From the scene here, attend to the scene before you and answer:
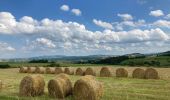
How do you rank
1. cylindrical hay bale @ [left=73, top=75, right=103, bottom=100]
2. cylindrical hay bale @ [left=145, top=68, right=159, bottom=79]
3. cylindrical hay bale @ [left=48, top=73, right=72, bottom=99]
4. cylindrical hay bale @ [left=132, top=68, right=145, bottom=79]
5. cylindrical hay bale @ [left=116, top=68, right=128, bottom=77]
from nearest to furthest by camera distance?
1. cylindrical hay bale @ [left=73, top=75, right=103, bottom=100]
2. cylindrical hay bale @ [left=48, top=73, right=72, bottom=99]
3. cylindrical hay bale @ [left=145, top=68, right=159, bottom=79]
4. cylindrical hay bale @ [left=132, top=68, right=145, bottom=79]
5. cylindrical hay bale @ [left=116, top=68, right=128, bottom=77]

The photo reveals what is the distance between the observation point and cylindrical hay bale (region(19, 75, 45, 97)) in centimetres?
1755

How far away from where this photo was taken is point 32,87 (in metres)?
17.5

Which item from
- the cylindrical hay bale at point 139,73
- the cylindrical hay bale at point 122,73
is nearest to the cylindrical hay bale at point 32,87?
the cylindrical hay bale at point 139,73

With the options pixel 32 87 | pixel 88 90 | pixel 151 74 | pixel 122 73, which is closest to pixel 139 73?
pixel 151 74

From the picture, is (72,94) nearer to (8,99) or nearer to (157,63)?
(8,99)

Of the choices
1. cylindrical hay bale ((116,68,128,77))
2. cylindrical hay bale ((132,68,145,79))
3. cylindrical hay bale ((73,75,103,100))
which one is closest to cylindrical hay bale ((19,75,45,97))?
cylindrical hay bale ((73,75,103,100))

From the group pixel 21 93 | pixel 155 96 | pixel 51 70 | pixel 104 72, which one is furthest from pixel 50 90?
pixel 51 70

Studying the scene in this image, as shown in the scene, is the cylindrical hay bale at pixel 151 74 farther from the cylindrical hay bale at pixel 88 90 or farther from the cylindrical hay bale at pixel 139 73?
the cylindrical hay bale at pixel 88 90

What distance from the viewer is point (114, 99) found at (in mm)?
14891

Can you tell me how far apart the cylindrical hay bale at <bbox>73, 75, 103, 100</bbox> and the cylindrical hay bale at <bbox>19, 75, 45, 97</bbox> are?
2.91m

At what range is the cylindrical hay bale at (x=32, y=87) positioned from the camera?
17547 millimetres

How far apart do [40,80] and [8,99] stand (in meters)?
3.09

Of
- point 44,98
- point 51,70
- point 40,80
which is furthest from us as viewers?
point 51,70

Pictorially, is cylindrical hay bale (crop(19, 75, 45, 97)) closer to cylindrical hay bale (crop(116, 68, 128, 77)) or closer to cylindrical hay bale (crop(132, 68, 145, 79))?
cylindrical hay bale (crop(132, 68, 145, 79))
